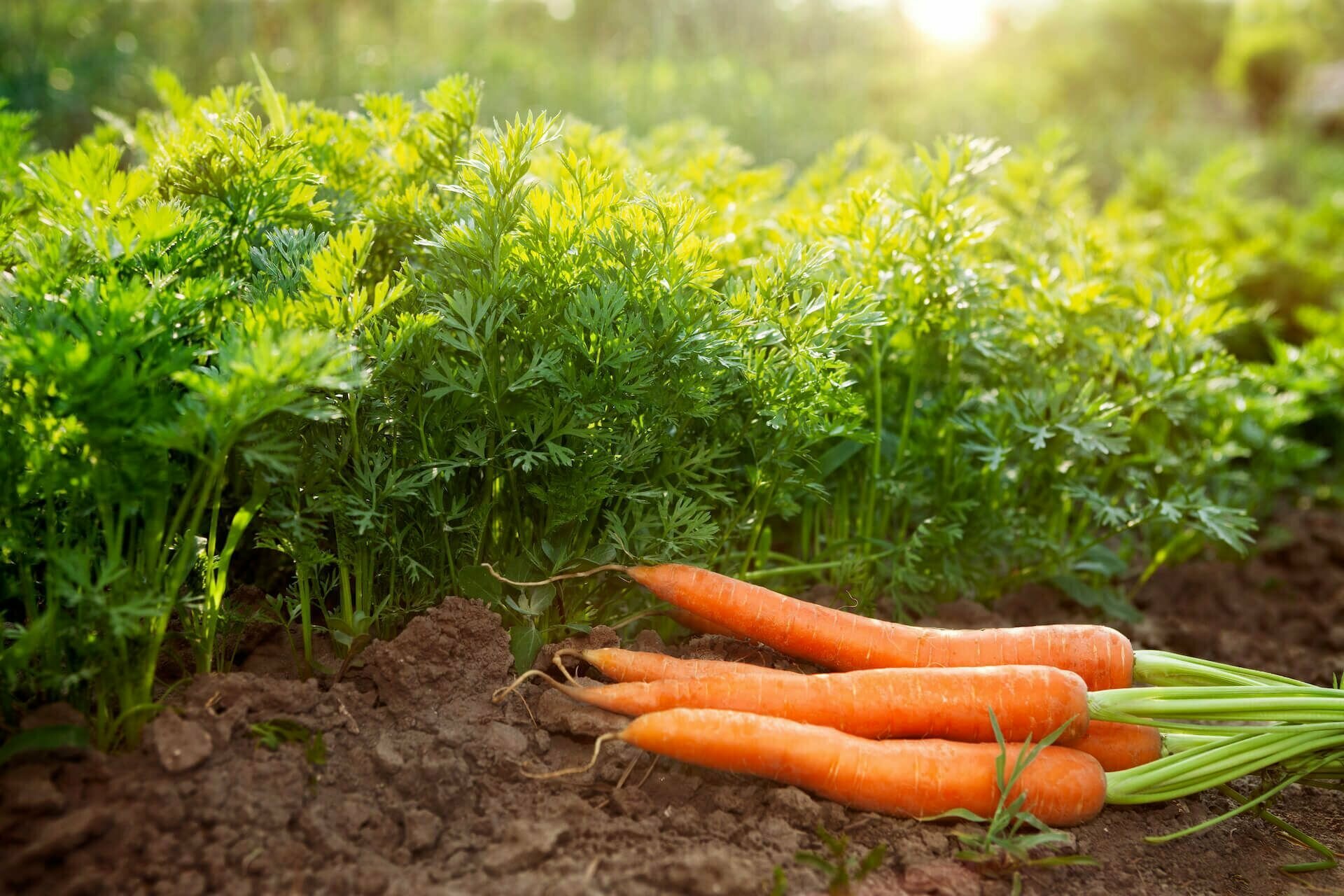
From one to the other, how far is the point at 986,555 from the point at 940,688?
69 cm

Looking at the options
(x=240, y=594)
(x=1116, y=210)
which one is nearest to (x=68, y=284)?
(x=240, y=594)

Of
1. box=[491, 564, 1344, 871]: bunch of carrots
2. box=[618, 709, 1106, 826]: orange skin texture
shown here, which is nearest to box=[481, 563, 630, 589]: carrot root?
box=[491, 564, 1344, 871]: bunch of carrots

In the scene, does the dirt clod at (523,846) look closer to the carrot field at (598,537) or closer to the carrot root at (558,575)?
the carrot field at (598,537)

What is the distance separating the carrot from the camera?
1.85 m

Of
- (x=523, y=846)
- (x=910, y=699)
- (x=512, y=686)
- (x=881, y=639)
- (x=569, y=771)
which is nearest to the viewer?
(x=523, y=846)

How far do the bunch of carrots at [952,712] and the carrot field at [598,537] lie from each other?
0.01 m

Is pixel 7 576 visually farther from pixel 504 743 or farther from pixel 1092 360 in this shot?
pixel 1092 360

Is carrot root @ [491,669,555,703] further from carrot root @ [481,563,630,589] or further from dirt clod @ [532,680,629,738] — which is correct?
carrot root @ [481,563,630,589]

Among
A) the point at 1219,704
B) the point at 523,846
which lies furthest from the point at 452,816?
the point at 1219,704

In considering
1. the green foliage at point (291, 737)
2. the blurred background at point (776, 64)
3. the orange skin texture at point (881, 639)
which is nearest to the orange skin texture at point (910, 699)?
the orange skin texture at point (881, 639)

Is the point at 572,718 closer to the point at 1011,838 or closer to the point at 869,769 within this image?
the point at 869,769

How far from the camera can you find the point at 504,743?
1801 millimetres

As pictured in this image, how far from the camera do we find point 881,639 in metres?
2.20

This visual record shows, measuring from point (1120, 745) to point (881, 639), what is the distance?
1.85 ft
